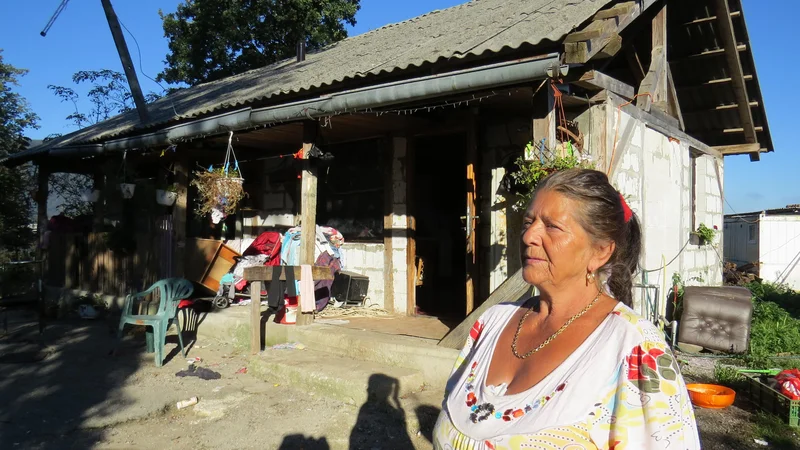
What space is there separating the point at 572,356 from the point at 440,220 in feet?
25.1

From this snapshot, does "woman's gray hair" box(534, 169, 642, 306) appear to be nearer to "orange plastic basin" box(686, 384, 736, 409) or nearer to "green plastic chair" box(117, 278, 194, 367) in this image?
"orange plastic basin" box(686, 384, 736, 409)

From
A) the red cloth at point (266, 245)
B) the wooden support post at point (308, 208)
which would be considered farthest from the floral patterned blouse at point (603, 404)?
the red cloth at point (266, 245)

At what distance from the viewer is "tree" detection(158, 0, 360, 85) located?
1980cm

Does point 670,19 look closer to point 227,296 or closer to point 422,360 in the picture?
point 422,360

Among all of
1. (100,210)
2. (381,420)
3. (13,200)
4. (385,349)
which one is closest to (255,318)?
(385,349)

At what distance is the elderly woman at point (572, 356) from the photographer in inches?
52.7

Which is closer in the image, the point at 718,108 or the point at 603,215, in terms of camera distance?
the point at 603,215

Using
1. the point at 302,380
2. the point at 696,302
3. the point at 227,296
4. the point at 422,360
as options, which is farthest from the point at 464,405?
the point at 227,296

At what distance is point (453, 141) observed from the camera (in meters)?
8.78

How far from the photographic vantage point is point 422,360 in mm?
5133

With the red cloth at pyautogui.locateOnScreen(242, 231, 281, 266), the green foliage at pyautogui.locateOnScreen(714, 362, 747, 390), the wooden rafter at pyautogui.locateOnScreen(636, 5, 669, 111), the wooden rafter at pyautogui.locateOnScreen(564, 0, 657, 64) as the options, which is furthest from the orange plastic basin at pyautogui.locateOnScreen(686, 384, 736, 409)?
the red cloth at pyautogui.locateOnScreen(242, 231, 281, 266)

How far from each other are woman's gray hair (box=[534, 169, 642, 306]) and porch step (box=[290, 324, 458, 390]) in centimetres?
327

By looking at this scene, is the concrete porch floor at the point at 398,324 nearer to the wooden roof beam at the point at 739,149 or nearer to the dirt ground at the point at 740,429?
the dirt ground at the point at 740,429

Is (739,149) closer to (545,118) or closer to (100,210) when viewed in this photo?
(545,118)
